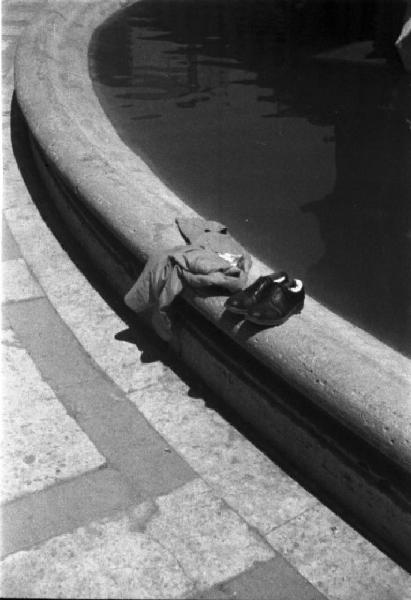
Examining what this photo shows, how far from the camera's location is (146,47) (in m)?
8.52

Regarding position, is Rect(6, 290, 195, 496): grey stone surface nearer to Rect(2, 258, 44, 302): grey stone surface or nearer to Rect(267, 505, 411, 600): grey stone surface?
Rect(2, 258, 44, 302): grey stone surface

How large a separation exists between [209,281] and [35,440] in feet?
3.44

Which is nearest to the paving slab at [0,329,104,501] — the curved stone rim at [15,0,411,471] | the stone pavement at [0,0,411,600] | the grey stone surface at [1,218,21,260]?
the stone pavement at [0,0,411,600]

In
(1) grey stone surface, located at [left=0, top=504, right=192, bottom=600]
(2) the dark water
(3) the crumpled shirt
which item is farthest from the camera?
(2) the dark water

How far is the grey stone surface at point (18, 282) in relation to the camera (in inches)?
197

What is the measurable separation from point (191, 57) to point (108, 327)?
420 cm

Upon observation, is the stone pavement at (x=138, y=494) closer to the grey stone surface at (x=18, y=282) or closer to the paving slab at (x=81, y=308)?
the paving slab at (x=81, y=308)

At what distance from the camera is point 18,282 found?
514 cm

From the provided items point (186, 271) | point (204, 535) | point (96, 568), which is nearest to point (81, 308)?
point (186, 271)

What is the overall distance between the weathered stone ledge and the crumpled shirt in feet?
0.29

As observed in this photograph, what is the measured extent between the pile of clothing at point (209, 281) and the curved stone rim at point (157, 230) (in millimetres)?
73

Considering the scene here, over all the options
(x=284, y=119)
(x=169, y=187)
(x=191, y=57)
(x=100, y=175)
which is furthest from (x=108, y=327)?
(x=191, y=57)

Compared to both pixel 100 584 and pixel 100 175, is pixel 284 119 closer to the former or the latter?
pixel 100 175

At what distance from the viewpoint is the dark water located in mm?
4961
